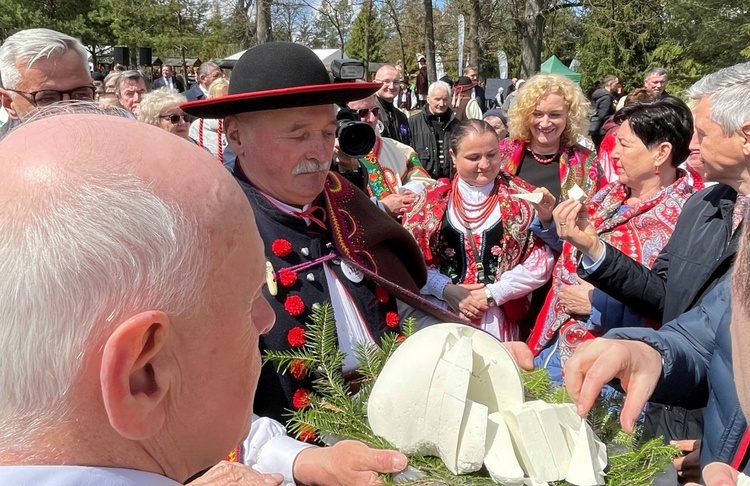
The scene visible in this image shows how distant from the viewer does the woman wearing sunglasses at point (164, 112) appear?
443 cm

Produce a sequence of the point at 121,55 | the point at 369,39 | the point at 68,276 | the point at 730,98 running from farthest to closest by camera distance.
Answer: the point at 369,39 → the point at 121,55 → the point at 730,98 → the point at 68,276

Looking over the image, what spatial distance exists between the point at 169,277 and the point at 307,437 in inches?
39.6

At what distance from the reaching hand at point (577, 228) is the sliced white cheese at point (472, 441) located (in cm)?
158

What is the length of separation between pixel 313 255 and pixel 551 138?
2.55m

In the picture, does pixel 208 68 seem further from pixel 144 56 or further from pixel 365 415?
pixel 144 56

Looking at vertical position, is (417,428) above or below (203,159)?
below

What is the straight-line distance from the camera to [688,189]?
301 cm

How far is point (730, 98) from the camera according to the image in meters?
2.42

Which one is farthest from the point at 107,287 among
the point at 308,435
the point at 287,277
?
the point at 287,277

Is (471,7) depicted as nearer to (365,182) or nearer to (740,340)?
(365,182)

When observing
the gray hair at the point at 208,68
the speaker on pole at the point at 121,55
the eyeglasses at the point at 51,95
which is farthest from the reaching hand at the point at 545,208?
the speaker on pole at the point at 121,55

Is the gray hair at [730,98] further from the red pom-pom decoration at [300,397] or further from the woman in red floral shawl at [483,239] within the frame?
the red pom-pom decoration at [300,397]

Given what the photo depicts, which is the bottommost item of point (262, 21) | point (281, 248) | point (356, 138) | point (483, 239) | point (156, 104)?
point (483, 239)

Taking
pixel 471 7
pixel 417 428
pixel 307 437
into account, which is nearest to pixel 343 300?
pixel 307 437
